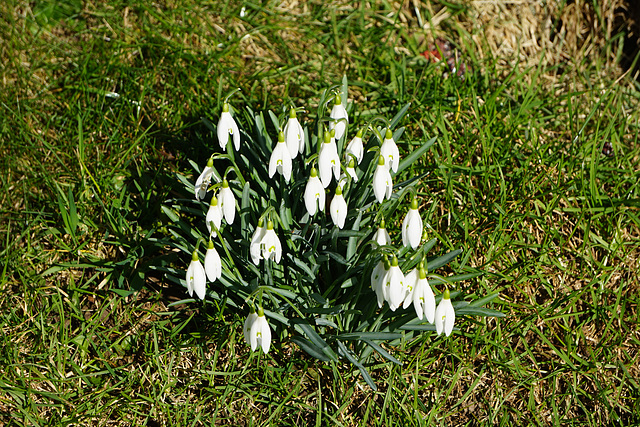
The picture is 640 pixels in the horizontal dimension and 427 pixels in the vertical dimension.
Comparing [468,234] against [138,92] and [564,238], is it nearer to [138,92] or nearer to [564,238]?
[564,238]

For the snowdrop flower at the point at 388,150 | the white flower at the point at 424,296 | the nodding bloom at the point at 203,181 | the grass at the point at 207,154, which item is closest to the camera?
the white flower at the point at 424,296

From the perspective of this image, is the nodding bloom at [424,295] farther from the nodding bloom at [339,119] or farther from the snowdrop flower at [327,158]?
the nodding bloom at [339,119]

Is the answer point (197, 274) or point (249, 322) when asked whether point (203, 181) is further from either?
point (249, 322)

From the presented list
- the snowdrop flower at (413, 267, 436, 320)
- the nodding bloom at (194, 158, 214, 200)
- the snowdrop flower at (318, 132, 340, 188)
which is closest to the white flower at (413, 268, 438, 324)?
Result: the snowdrop flower at (413, 267, 436, 320)

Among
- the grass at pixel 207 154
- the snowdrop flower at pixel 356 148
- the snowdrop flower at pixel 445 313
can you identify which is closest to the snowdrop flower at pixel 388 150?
the snowdrop flower at pixel 356 148

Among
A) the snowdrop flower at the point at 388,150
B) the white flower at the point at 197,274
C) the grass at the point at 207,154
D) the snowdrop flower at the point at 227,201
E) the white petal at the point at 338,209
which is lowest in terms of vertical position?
the grass at the point at 207,154

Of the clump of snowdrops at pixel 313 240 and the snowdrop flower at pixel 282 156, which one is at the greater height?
the snowdrop flower at pixel 282 156

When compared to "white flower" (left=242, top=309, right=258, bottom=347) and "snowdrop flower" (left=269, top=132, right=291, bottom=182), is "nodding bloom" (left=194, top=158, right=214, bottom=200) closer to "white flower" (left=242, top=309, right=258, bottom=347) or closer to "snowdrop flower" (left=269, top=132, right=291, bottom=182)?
"snowdrop flower" (left=269, top=132, right=291, bottom=182)

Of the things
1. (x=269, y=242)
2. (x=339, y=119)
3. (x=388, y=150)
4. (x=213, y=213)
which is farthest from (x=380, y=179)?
(x=213, y=213)
